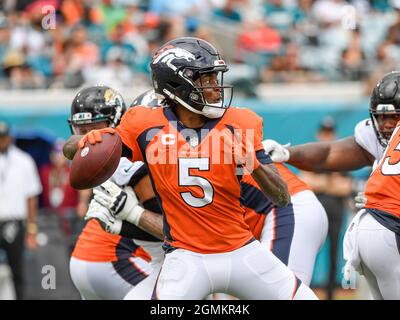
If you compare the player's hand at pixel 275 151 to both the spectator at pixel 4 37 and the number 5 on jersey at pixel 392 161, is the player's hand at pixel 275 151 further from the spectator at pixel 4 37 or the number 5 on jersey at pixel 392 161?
the spectator at pixel 4 37

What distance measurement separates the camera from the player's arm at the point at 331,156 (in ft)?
20.3

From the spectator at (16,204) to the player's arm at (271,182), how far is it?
562cm

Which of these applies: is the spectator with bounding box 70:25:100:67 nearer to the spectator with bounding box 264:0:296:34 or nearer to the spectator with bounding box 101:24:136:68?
the spectator with bounding box 101:24:136:68

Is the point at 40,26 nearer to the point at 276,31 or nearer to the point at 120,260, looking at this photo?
the point at 276,31

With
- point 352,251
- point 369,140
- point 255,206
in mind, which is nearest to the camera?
point 352,251

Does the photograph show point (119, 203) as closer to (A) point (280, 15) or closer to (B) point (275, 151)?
(B) point (275, 151)

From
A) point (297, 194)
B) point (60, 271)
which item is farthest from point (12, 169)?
point (297, 194)

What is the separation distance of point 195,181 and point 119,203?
3.12ft

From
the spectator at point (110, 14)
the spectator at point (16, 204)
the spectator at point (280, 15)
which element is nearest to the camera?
the spectator at point (16, 204)

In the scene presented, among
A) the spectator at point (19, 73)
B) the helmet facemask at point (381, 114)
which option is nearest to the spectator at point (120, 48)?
the spectator at point (19, 73)

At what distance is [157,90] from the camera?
16.8 feet

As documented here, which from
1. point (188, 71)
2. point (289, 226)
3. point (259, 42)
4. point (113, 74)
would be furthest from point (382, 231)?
point (259, 42)

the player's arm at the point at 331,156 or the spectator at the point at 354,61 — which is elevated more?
the player's arm at the point at 331,156

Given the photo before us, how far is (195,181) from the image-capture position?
191 inches
